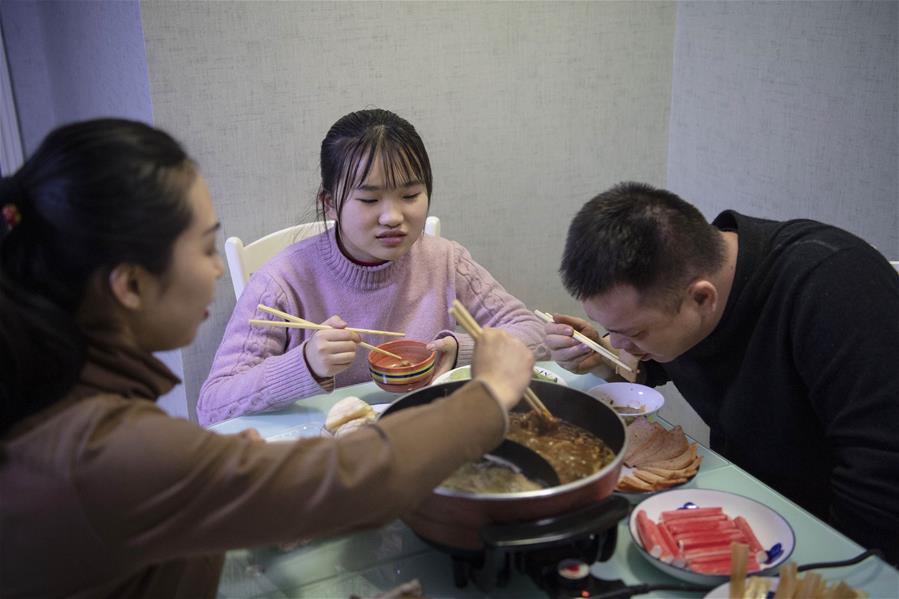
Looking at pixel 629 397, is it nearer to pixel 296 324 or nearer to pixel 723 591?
pixel 723 591

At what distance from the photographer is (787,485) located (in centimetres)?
148

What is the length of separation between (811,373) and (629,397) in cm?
35

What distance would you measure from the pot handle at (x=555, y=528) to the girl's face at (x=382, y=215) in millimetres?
1023

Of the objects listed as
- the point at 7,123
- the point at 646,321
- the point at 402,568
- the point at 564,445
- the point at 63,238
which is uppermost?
the point at 63,238

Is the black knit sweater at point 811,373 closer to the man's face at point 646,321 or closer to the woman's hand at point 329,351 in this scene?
the man's face at point 646,321

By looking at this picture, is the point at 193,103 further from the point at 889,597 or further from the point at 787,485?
the point at 889,597

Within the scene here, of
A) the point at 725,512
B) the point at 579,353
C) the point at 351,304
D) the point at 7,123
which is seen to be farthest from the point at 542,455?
the point at 7,123

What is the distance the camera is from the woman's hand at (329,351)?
5.25 feet

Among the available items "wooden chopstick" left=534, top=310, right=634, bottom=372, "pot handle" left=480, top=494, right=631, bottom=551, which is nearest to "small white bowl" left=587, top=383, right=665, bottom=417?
"wooden chopstick" left=534, top=310, right=634, bottom=372

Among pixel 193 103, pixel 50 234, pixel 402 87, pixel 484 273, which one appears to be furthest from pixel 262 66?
pixel 50 234

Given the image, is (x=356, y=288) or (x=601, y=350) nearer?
(x=601, y=350)

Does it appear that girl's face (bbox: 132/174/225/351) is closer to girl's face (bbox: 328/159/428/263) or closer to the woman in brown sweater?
the woman in brown sweater

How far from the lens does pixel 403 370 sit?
1.56 m

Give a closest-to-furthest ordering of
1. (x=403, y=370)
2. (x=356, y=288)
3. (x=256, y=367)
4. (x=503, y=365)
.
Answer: (x=503, y=365)
(x=403, y=370)
(x=256, y=367)
(x=356, y=288)
